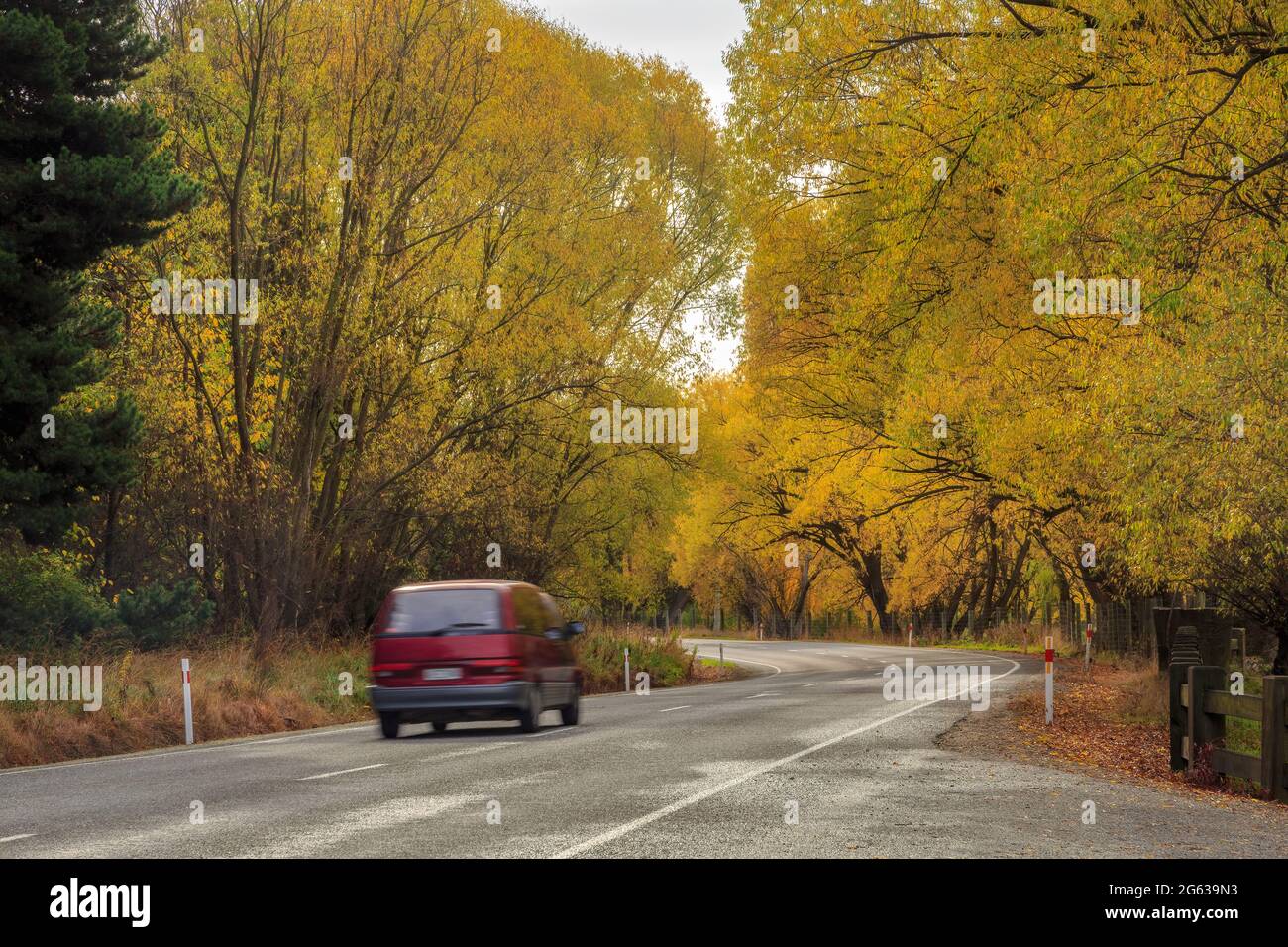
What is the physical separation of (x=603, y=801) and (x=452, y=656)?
6.50 m

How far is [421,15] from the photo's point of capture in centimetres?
3134

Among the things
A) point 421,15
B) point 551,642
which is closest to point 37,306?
point 551,642

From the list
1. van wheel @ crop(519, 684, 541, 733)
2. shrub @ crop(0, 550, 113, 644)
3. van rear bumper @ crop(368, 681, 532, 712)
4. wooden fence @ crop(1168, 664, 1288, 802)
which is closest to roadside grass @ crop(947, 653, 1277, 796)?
wooden fence @ crop(1168, 664, 1288, 802)

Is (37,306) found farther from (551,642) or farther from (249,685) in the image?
(551,642)

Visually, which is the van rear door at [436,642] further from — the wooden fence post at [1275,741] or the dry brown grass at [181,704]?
the wooden fence post at [1275,741]

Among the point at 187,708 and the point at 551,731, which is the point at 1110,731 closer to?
the point at 551,731

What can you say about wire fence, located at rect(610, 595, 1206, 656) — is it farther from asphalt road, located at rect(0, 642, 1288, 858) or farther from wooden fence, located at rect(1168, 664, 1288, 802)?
asphalt road, located at rect(0, 642, 1288, 858)

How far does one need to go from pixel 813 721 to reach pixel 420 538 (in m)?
17.4

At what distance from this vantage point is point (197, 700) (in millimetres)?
21000

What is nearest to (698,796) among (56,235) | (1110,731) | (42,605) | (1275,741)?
(1275,741)

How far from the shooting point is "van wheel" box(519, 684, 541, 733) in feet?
61.7

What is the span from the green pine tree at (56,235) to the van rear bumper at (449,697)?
7003mm

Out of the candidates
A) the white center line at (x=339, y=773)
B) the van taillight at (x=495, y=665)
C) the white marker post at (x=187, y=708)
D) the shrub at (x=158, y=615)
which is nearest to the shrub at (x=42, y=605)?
the shrub at (x=158, y=615)

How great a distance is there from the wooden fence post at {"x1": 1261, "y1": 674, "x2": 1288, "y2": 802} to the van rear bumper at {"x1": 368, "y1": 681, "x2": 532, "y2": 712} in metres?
8.86
